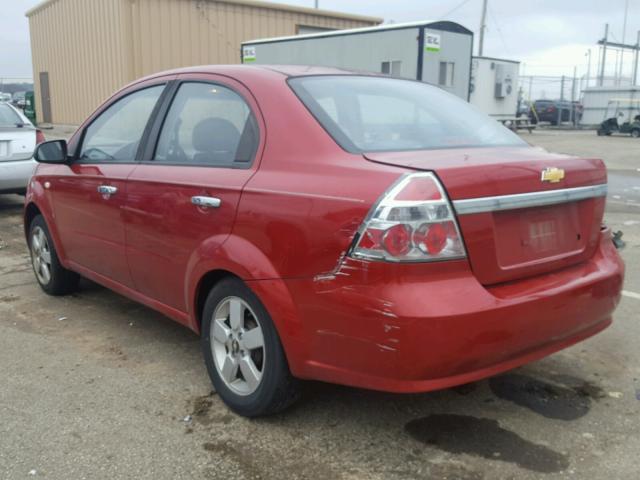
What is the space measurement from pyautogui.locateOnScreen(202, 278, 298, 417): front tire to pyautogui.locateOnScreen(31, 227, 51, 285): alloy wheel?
2230 mm

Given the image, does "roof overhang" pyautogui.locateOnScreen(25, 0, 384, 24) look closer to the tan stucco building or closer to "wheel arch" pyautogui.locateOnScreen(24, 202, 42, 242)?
the tan stucco building

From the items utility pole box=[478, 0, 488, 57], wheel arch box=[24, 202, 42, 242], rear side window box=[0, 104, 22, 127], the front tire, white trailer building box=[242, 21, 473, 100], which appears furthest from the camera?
utility pole box=[478, 0, 488, 57]

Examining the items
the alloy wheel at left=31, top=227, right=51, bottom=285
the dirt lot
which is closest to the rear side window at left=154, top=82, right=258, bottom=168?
the dirt lot

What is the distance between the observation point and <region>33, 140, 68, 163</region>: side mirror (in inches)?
166

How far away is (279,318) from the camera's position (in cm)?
266

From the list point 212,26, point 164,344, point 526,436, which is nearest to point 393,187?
point 526,436

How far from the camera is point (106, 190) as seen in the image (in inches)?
149

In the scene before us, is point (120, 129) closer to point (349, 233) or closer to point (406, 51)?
point (349, 233)

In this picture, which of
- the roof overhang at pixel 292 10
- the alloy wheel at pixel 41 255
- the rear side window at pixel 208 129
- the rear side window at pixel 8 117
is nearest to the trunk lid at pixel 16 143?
the rear side window at pixel 8 117

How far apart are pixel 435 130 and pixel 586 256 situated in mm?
902

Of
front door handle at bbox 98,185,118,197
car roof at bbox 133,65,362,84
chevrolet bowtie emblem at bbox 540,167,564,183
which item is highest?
car roof at bbox 133,65,362,84

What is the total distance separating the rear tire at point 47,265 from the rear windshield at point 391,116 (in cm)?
260

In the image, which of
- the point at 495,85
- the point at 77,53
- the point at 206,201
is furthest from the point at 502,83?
the point at 206,201

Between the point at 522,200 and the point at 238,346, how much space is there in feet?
4.59
